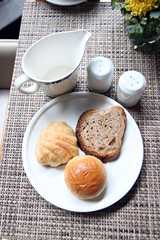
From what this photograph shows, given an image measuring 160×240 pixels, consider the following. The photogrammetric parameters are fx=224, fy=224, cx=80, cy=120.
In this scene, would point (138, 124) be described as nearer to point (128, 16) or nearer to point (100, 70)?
point (100, 70)

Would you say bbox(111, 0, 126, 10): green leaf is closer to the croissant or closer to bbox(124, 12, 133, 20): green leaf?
bbox(124, 12, 133, 20): green leaf

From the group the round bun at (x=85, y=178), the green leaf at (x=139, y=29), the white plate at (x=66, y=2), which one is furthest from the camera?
the white plate at (x=66, y=2)

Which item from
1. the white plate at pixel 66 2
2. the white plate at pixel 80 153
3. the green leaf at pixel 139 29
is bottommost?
the white plate at pixel 80 153

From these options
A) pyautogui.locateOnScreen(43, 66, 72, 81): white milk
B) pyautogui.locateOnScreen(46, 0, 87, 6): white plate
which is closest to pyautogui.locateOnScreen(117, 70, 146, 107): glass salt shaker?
pyautogui.locateOnScreen(43, 66, 72, 81): white milk

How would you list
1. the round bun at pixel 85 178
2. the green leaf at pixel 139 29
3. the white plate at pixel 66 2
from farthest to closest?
the white plate at pixel 66 2 < the green leaf at pixel 139 29 < the round bun at pixel 85 178

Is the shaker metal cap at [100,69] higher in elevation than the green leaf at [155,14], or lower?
lower

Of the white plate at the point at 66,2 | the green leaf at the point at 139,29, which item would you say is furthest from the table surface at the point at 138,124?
the green leaf at the point at 139,29

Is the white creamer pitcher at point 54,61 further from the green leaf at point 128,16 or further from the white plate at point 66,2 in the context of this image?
the white plate at point 66,2
